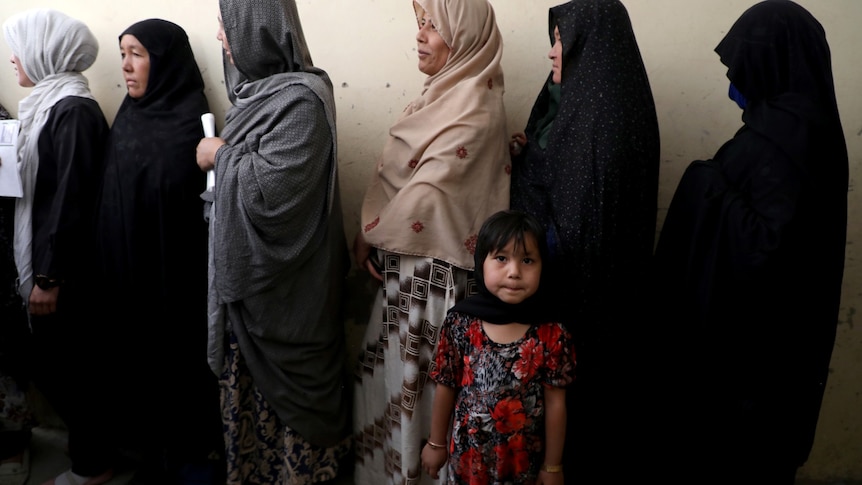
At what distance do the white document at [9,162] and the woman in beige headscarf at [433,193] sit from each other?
3.98 feet

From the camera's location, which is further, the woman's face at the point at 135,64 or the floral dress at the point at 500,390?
the woman's face at the point at 135,64

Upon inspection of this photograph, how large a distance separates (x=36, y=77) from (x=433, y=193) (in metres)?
1.62

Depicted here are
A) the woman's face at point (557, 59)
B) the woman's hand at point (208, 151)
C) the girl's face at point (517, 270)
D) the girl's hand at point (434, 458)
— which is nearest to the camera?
the girl's face at point (517, 270)

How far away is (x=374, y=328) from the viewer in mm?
1992

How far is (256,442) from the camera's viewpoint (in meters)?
1.94

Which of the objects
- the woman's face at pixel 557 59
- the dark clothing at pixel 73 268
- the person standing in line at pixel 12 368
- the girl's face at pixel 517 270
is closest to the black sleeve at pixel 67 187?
the dark clothing at pixel 73 268

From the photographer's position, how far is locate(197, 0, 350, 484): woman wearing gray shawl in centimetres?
171

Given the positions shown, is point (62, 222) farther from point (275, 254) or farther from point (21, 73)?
point (275, 254)

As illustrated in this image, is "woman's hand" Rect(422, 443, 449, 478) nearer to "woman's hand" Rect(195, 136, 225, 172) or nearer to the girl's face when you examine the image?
the girl's face

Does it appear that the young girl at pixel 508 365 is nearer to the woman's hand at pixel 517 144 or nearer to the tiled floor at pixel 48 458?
the woman's hand at pixel 517 144

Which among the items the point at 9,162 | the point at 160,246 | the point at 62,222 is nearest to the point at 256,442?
the point at 160,246

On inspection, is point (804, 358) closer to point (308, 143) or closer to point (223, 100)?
point (308, 143)

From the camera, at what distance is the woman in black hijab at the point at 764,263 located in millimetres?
1443

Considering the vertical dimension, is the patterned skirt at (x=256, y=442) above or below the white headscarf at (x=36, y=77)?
below
